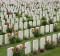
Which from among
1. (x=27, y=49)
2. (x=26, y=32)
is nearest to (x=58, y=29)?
(x=26, y=32)

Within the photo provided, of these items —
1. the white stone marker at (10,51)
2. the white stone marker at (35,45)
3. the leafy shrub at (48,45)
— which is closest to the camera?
the white stone marker at (10,51)

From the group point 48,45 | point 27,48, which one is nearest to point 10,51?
point 27,48

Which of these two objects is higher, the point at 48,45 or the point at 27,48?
the point at 27,48

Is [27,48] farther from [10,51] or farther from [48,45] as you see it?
[48,45]

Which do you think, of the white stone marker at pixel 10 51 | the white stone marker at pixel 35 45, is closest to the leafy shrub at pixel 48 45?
the white stone marker at pixel 35 45

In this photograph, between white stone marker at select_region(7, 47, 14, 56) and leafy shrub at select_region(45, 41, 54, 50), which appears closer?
white stone marker at select_region(7, 47, 14, 56)

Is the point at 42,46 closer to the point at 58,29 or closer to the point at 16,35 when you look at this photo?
the point at 16,35

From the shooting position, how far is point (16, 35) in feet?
27.8

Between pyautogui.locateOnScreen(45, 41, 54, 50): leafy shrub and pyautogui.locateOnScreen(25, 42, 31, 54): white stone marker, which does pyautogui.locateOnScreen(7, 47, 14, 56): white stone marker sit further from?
pyautogui.locateOnScreen(45, 41, 54, 50): leafy shrub

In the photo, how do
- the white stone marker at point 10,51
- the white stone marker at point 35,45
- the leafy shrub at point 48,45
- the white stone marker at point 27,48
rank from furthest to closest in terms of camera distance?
the leafy shrub at point 48,45 < the white stone marker at point 35,45 < the white stone marker at point 27,48 < the white stone marker at point 10,51

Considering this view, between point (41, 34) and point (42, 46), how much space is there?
1978mm

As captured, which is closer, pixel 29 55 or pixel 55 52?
pixel 29 55

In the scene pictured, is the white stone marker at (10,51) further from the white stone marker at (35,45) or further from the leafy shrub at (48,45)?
the leafy shrub at (48,45)

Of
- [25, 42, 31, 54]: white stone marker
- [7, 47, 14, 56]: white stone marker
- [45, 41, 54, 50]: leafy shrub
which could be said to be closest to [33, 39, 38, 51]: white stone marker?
[25, 42, 31, 54]: white stone marker
